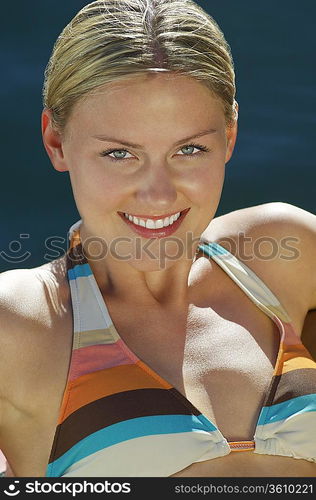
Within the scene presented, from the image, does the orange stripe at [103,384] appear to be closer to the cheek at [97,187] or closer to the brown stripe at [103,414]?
the brown stripe at [103,414]

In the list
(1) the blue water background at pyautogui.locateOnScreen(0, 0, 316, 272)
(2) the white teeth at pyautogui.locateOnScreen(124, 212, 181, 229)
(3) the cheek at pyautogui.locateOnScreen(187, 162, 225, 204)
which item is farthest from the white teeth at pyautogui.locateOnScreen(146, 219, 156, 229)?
(1) the blue water background at pyautogui.locateOnScreen(0, 0, 316, 272)

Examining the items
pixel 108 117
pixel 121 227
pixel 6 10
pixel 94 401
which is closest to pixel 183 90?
pixel 108 117

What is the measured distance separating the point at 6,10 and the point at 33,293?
6.37ft

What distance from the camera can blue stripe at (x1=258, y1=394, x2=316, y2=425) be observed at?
6.83 ft

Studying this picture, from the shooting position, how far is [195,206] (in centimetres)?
205

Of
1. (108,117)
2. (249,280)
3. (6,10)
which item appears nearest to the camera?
(108,117)

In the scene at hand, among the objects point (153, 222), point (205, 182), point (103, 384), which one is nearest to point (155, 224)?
point (153, 222)

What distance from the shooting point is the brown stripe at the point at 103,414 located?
6.54ft

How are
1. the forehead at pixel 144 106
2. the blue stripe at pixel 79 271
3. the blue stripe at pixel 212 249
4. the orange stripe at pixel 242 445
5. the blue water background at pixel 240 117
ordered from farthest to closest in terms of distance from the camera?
the blue water background at pixel 240 117 → the blue stripe at pixel 212 249 → the blue stripe at pixel 79 271 → the orange stripe at pixel 242 445 → the forehead at pixel 144 106

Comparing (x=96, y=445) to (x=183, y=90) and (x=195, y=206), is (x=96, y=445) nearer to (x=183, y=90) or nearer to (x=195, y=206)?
(x=195, y=206)

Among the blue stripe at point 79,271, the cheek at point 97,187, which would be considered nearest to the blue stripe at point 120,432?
the blue stripe at point 79,271

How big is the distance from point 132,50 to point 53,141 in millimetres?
310

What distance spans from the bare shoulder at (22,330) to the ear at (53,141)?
273mm

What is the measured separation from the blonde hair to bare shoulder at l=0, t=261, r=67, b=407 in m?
0.37
